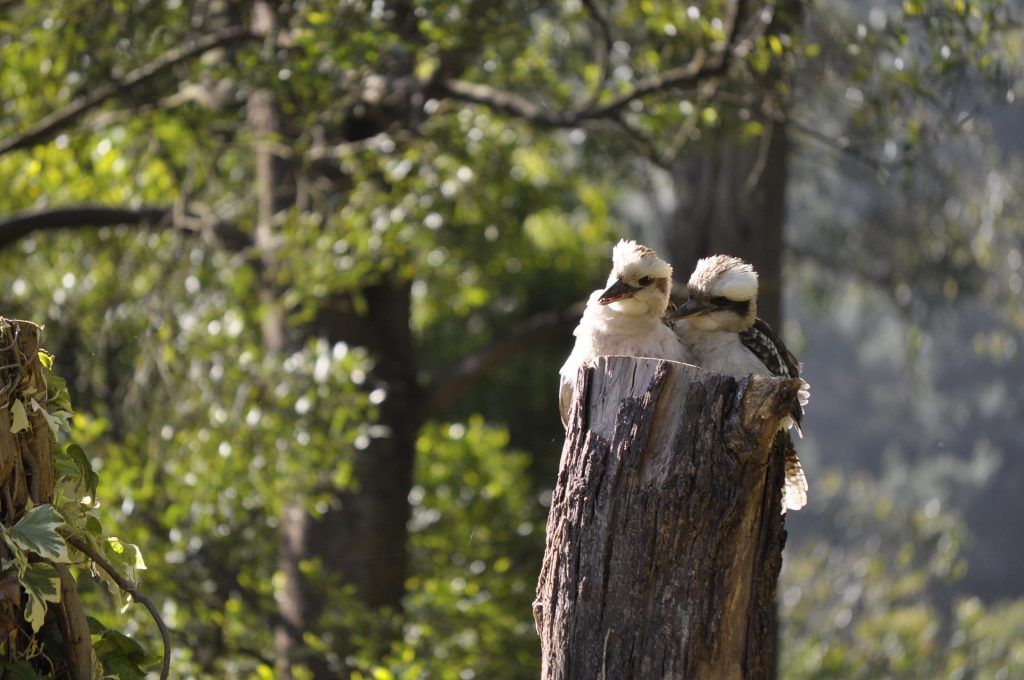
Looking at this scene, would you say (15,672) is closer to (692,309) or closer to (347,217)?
(692,309)

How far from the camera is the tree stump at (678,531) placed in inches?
92.7

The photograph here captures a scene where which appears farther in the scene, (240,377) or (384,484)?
(384,484)

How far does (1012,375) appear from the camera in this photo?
23.8 m

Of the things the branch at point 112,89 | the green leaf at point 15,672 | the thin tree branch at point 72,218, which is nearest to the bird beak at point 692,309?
the green leaf at point 15,672

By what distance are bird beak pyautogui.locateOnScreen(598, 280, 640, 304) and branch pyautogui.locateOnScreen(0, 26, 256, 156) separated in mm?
2890

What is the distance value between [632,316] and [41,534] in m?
1.93

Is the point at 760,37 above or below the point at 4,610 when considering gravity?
above

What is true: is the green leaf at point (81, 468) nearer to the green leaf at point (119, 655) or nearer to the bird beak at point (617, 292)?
the green leaf at point (119, 655)

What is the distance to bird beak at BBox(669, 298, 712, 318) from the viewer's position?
3797 millimetres

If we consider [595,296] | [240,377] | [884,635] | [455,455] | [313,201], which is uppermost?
[313,201]

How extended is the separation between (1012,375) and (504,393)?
15418mm

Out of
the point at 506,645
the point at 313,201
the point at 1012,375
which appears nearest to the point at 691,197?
the point at 313,201

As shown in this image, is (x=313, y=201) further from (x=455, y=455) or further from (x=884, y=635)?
(x=884, y=635)

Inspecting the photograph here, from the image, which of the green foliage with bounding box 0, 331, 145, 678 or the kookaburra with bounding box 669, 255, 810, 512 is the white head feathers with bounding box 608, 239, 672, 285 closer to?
the kookaburra with bounding box 669, 255, 810, 512
